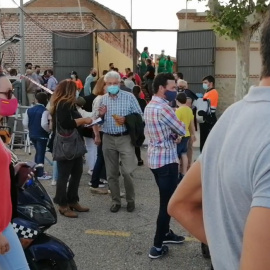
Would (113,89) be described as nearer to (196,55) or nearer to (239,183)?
(239,183)

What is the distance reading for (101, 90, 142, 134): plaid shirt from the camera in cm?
573

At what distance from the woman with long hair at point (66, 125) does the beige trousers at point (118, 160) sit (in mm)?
391

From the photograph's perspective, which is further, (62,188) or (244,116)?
(62,188)

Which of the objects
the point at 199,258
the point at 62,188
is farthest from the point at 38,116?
the point at 199,258

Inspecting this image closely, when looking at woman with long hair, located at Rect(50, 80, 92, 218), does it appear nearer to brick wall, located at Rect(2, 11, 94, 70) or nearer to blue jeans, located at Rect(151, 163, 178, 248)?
blue jeans, located at Rect(151, 163, 178, 248)

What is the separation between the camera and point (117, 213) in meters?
5.76

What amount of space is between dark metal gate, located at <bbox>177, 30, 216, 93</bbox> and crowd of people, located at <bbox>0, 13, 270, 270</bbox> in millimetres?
8753

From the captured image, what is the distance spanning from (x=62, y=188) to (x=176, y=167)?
1773 mm

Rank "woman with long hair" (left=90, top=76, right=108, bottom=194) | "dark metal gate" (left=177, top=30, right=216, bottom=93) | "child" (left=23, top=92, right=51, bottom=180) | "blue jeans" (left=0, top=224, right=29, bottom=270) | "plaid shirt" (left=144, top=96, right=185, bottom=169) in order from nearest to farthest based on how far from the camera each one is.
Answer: "blue jeans" (left=0, top=224, right=29, bottom=270), "plaid shirt" (left=144, top=96, right=185, bottom=169), "woman with long hair" (left=90, top=76, right=108, bottom=194), "child" (left=23, top=92, right=51, bottom=180), "dark metal gate" (left=177, top=30, right=216, bottom=93)

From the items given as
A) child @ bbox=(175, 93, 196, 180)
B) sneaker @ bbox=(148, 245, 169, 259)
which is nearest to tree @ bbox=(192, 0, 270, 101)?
child @ bbox=(175, 93, 196, 180)

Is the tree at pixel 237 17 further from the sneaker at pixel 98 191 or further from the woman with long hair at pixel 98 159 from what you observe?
the sneaker at pixel 98 191

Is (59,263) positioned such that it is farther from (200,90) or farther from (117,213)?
(200,90)

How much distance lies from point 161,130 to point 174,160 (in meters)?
0.33

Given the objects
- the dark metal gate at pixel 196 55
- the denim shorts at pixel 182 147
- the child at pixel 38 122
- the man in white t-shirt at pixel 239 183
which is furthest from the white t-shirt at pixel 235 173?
the dark metal gate at pixel 196 55
